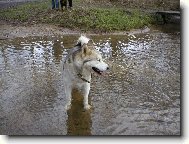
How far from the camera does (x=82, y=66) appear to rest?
4574 mm

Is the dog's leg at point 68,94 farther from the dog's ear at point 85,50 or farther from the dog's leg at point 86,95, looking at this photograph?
the dog's ear at point 85,50

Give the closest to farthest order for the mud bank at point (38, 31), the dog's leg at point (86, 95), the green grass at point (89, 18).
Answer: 1. the dog's leg at point (86, 95)
2. the mud bank at point (38, 31)
3. the green grass at point (89, 18)

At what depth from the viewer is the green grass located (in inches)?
429

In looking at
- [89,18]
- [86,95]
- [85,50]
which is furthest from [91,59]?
[89,18]

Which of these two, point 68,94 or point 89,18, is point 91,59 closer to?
point 68,94

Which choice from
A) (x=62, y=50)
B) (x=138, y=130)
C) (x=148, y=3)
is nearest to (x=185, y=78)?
(x=138, y=130)

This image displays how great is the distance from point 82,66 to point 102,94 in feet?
3.75

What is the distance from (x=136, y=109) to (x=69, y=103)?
3.20 ft

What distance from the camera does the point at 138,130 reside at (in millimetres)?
4117

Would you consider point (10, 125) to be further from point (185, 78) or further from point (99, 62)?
point (185, 78)

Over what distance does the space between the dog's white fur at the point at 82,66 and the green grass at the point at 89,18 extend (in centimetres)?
594

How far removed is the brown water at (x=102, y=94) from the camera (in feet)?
14.6

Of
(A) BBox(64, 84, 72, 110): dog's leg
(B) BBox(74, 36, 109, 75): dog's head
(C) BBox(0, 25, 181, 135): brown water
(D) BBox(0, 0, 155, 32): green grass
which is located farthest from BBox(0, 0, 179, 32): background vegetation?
(B) BBox(74, 36, 109, 75): dog's head

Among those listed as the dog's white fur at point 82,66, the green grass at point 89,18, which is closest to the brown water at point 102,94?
the dog's white fur at point 82,66
